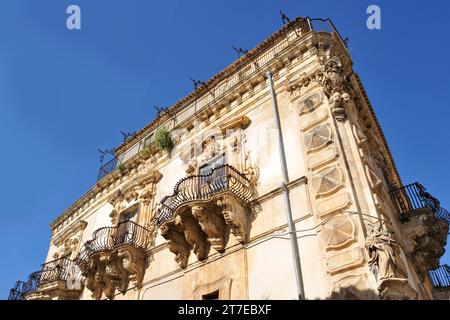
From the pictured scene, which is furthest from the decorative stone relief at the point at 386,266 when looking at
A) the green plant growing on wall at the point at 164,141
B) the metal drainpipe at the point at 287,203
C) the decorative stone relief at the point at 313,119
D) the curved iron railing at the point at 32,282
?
the curved iron railing at the point at 32,282

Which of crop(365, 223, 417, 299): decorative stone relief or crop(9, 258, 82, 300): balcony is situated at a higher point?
crop(9, 258, 82, 300): balcony

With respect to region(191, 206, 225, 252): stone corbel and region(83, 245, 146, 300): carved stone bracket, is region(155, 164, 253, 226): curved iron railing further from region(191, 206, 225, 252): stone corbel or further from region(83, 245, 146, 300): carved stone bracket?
region(83, 245, 146, 300): carved stone bracket

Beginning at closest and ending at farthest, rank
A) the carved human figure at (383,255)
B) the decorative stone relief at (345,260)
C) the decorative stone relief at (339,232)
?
the carved human figure at (383,255) < the decorative stone relief at (345,260) < the decorative stone relief at (339,232)

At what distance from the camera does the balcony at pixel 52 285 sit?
48.4 ft

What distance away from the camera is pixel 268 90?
1286 cm

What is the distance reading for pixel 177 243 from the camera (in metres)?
11.0

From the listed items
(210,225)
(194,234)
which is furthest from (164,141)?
(210,225)

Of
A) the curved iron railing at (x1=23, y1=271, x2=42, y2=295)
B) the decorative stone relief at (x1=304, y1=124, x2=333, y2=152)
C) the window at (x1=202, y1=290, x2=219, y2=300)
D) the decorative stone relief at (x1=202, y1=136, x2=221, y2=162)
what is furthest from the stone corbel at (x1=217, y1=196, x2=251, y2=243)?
the curved iron railing at (x1=23, y1=271, x2=42, y2=295)

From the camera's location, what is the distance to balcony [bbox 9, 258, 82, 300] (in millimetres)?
14742

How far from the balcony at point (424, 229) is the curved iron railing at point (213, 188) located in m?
4.37

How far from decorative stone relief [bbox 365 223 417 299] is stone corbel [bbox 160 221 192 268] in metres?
5.45

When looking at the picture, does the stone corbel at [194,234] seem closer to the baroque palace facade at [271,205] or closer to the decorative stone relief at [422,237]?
the baroque palace facade at [271,205]
